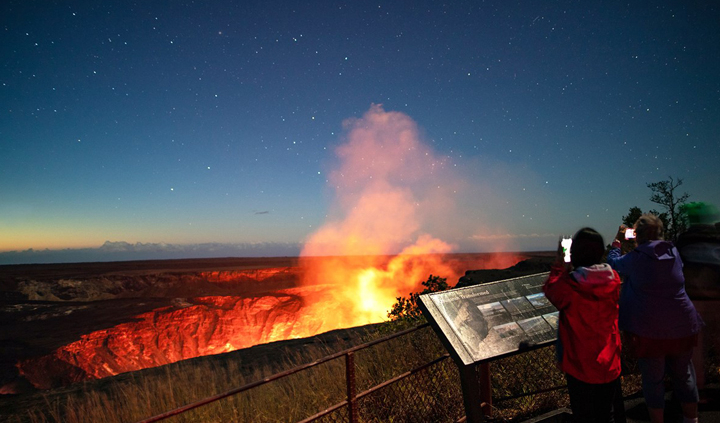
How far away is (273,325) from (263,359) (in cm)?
1467

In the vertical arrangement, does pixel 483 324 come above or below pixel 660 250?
below

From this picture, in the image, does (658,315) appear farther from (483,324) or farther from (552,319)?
(483,324)

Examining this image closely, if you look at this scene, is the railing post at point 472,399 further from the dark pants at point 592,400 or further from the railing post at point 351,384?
the railing post at point 351,384

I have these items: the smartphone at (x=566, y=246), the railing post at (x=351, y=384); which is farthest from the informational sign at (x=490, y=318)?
the smartphone at (x=566, y=246)

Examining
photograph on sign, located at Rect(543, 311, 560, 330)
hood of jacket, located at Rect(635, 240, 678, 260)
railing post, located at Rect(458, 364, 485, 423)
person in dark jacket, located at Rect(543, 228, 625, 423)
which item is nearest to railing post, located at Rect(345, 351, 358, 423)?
railing post, located at Rect(458, 364, 485, 423)

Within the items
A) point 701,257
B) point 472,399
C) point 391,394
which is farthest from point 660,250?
point 391,394

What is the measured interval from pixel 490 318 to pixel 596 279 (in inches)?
39.2

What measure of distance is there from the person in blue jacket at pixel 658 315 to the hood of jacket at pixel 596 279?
620 mm

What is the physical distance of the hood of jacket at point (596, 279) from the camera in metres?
2.37

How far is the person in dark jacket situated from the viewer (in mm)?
2396

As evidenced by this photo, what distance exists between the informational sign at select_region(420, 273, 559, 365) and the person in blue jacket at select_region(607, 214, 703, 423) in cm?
61

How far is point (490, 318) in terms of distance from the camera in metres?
3.17

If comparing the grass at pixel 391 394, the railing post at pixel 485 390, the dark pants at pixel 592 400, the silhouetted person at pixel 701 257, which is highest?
the silhouetted person at pixel 701 257

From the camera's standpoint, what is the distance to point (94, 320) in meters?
25.1
